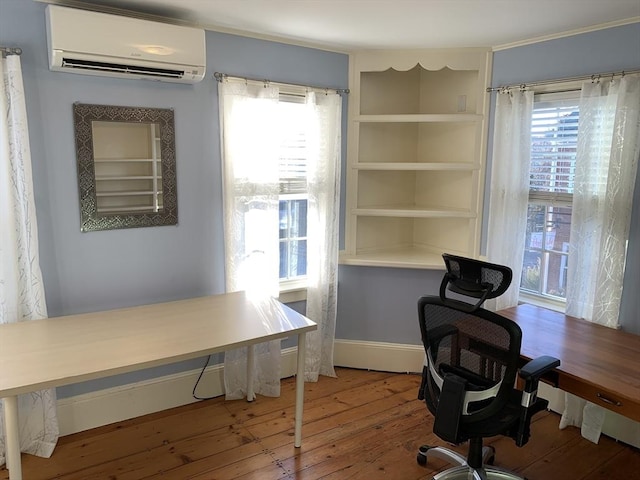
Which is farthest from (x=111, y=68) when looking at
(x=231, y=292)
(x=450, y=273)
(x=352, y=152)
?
(x=450, y=273)

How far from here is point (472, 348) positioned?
2.19m

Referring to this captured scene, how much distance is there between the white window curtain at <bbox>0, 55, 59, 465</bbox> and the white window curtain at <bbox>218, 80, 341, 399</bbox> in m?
Answer: 1.08

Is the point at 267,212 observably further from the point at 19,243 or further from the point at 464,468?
the point at 464,468

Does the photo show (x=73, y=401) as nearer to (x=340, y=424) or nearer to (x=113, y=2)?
(x=340, y=424)

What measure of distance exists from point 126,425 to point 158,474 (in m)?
0.56

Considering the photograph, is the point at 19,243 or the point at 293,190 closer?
the point at 19,243

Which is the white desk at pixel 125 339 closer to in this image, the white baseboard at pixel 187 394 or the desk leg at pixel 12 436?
the desk leg at pixel 12 436

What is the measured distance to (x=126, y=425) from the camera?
297 centimetres

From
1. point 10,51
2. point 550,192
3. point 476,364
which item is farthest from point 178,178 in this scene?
point 550,192

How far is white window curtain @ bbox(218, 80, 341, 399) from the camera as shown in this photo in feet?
10.2

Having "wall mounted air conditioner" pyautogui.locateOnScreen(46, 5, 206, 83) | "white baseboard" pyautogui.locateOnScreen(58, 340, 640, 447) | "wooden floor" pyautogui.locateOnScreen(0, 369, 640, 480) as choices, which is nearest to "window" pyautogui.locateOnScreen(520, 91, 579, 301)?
"white baseboard" pyautogui.locateOnScreen(58, 340, 640, 447)

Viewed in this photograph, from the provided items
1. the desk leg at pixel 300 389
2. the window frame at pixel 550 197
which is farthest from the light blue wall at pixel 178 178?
the window frame at pixel 550 197

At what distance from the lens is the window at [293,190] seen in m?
3.39

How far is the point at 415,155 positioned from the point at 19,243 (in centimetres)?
295
